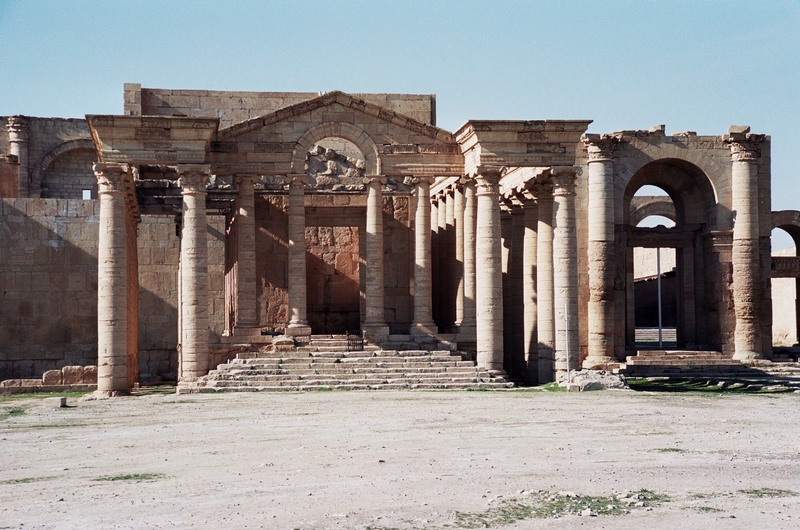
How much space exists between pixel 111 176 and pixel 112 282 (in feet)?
9.33

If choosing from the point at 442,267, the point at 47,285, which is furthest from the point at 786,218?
the point at 47,285

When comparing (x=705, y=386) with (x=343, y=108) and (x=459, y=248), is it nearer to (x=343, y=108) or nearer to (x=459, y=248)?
(x=459, y=248)

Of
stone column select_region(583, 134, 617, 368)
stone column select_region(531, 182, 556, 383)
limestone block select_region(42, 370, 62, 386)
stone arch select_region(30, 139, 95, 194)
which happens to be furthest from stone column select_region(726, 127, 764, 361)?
stone arch select_region(30, 139, 95, 194)

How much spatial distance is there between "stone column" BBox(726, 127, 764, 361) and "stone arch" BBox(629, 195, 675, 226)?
42.5 feet

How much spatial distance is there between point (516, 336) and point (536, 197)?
5.24 m

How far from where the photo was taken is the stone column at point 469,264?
33.1m

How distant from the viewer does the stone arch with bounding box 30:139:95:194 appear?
153ft

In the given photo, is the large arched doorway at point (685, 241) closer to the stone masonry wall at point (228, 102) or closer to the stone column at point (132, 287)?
the stone masonry wall at point (228, 102)

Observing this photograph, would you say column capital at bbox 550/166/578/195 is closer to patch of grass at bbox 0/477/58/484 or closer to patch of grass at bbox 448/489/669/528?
patch of grass at bbox 448/489/669/528

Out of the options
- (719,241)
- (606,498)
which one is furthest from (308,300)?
(606,498)

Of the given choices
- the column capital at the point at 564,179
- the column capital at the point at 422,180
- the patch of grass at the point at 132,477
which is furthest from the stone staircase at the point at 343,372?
the patch of grass at the point at 132,477

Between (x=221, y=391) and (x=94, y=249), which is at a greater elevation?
(x=94, y=249)

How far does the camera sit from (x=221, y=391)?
95.3 ft

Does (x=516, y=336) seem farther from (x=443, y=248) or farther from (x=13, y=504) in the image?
(x=13, y=504)
